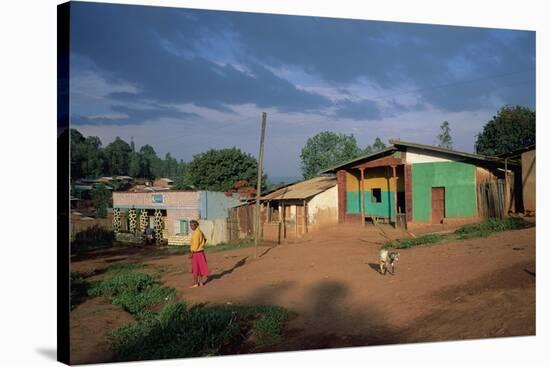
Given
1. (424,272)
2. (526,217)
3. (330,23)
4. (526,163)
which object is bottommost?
(424,272)

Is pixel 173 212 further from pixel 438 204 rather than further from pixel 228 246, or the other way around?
pixel 438 204

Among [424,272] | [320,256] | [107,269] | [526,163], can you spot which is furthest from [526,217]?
[107,269]

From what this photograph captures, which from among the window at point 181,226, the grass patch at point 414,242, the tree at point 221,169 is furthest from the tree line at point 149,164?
the grass patch at point 414,242

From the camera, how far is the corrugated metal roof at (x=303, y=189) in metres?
13.1

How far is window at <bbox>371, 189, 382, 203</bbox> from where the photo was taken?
1242cm

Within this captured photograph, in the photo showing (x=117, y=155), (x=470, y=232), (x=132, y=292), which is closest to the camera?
(x=132, y=292)

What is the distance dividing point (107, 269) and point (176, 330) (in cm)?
231

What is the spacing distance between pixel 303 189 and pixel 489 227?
677 cm

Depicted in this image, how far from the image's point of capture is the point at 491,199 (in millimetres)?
8727

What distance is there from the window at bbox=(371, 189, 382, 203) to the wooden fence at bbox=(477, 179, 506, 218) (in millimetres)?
3315

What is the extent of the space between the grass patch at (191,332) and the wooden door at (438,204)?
6.31 m

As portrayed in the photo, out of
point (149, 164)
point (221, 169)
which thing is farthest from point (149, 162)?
point (221, 169)

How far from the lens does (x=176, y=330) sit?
4.71 metres

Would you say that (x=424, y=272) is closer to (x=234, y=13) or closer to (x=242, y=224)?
(x=234, y=13)
